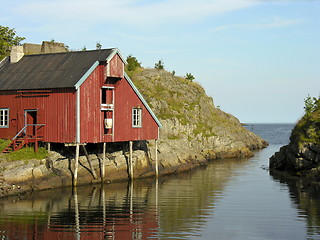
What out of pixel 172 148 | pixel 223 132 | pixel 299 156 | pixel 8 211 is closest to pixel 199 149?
pixel 223 132

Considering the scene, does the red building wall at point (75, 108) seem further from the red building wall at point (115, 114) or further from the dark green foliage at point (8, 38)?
the dark green foliage at point (8, 38)

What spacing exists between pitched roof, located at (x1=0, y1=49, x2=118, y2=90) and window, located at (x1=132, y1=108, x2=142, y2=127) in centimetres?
638

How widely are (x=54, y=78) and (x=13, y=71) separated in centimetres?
633

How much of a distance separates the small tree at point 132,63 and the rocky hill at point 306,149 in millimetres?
30762

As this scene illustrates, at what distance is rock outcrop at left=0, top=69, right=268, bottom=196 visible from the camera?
36.8m

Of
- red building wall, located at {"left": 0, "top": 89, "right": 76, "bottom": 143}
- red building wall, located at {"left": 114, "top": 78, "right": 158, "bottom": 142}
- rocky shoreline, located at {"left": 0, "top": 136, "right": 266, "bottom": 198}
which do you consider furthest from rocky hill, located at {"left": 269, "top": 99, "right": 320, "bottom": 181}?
red building wall, located at {"left": 0, "top": 89, "right": 76, "bottom": 143}

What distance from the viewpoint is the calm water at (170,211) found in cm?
2447

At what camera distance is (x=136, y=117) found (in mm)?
43875

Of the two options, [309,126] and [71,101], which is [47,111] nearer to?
[71,101]

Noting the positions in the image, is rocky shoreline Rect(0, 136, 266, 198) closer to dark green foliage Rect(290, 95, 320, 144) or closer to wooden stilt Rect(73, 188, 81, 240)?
wooden stilt Rect(73, 188, 81, 240)

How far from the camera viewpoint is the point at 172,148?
51.7m

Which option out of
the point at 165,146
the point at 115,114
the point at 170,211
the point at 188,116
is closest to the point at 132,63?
the point at 188,116

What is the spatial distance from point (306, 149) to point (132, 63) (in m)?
37.0

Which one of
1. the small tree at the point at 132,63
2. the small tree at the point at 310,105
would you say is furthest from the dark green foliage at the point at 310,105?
the small tree at the point at 132,63
